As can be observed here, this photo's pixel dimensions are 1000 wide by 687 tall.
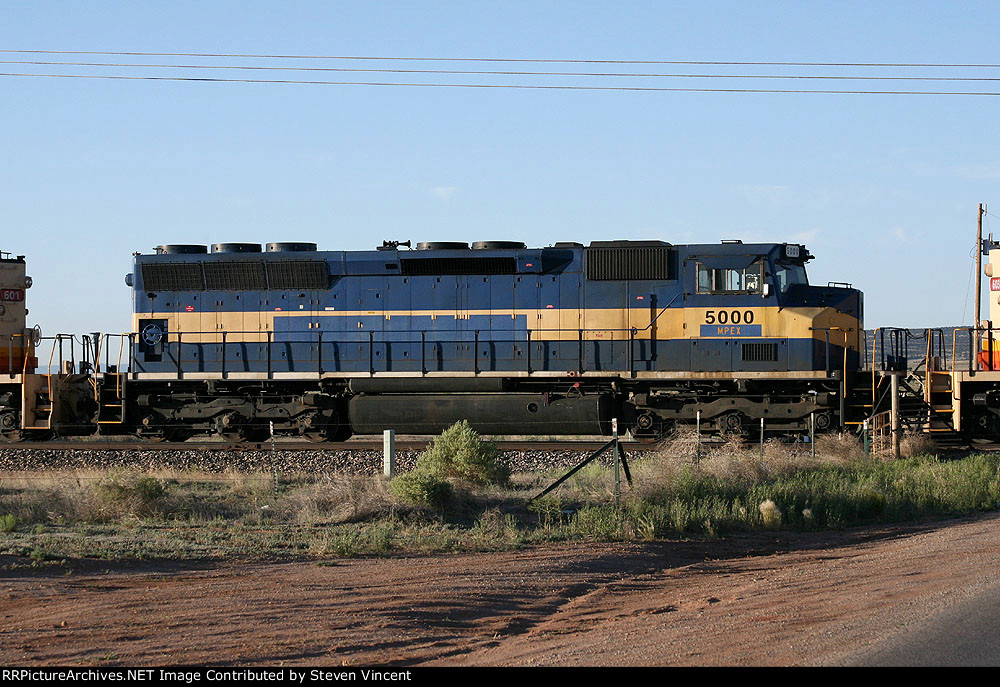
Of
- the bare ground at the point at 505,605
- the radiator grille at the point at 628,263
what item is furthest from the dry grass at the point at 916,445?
the bare ground at the point at 505,605

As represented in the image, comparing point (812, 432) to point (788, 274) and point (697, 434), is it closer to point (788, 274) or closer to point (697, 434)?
point (697, 434)

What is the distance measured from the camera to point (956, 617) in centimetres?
663

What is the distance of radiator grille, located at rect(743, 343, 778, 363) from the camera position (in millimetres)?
19234

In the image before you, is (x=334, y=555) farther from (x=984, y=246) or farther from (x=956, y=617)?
(x=984, y=246)

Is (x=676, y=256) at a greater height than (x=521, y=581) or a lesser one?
greater

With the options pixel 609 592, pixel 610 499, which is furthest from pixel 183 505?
pixel 609 592

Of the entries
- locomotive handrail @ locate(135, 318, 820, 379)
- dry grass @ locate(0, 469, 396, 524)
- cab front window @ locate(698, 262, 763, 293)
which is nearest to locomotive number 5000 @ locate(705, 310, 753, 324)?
cab front window @ locate(698, 262, 763, 293)

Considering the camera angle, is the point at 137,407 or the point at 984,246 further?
the point at 984,246

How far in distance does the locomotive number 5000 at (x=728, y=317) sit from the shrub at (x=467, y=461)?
19.4 feet

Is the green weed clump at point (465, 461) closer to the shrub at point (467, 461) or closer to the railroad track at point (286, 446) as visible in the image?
the shrub at point (467, 461)

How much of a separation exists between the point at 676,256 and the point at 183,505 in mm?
10444

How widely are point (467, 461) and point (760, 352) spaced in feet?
22.6

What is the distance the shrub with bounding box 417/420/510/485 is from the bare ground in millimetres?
4040

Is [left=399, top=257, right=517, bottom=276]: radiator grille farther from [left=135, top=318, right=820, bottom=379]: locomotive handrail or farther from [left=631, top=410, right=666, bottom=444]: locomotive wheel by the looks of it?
[left=631, top=410, right=666, bottom=444]: locomotive wheel
